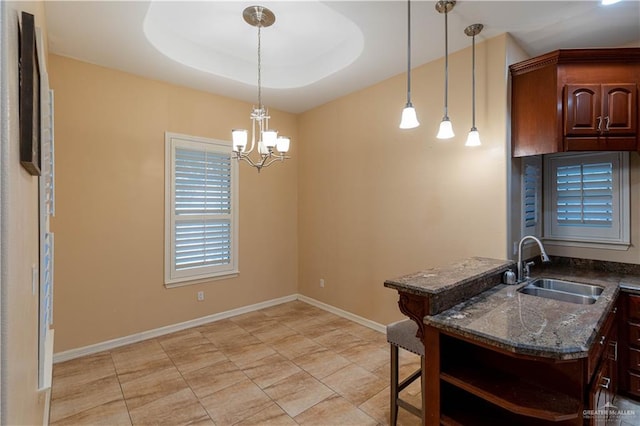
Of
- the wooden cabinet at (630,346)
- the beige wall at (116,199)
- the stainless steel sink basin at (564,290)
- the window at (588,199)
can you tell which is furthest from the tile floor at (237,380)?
the window at (588,199)

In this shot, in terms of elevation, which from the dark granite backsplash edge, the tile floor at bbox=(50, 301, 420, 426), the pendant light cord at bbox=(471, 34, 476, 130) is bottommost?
the tile floor at bbox=(50, 301, 420, 426)

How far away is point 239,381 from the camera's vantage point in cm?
280

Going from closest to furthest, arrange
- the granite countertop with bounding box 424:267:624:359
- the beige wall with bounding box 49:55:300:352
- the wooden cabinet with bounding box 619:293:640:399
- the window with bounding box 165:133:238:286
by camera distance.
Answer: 1. the granite countertop with bounding box 424:267:624:359
2. the wooden cabinet with bounding box 619:293:640:399
3. the beige wall with bounding box 49:55:300:352
4. the window with bounding box 165:133:238:286

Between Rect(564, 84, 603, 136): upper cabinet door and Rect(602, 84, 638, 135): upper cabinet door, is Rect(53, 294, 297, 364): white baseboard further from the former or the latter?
Rect(602, 84, 638, 135): upper cabinet door

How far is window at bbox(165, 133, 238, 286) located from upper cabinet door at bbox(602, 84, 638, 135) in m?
3.89

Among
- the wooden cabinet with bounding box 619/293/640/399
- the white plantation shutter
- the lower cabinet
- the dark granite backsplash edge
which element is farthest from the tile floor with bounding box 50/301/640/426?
the white plantation shutter

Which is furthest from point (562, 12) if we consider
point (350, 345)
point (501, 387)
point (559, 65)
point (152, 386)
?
point (152, 386)

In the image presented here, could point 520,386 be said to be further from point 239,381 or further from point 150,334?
point 150,334

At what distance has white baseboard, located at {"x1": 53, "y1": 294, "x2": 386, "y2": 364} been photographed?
10.5 feet

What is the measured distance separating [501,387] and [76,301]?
12.3 feet

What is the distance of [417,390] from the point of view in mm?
2643

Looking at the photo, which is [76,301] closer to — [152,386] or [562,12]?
[152,386]

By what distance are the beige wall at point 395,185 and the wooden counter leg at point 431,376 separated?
1515mm

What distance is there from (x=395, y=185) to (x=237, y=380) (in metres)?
2.56
